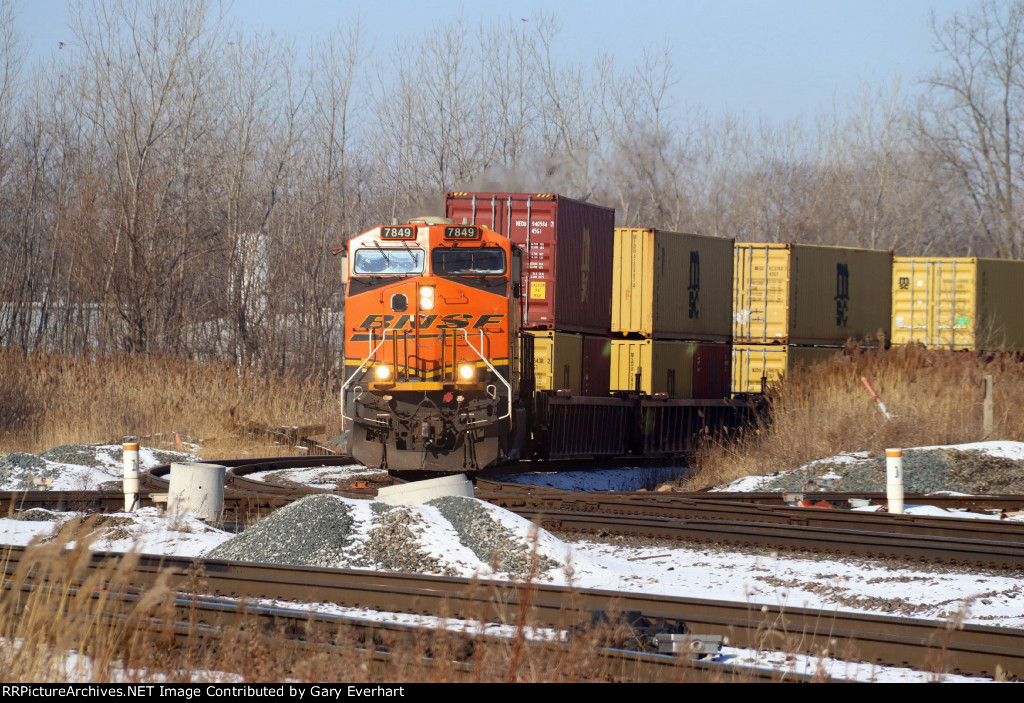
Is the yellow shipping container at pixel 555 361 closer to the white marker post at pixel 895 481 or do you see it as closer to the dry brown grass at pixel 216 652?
the white marker post at pixel 895 481

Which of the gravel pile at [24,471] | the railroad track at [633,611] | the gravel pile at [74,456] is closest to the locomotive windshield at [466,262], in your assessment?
the gravel pile at [24,471]

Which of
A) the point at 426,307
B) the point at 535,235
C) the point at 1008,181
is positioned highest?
the point at 1008,181

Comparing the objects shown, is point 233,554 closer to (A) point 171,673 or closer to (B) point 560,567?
(B) point 560,567

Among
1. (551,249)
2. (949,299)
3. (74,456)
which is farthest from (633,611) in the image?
(949,299)

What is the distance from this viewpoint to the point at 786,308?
71.8 ft

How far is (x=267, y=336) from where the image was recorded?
31.7 meters

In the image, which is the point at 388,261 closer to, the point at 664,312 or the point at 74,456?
the point at 74,456

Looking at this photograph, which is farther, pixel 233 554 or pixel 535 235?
pixel 535 235

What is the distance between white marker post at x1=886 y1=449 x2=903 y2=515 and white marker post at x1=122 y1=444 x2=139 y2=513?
24.5 ft

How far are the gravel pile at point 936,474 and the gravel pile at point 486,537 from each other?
5.74 meters

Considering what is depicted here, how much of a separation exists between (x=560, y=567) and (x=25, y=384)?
16.5 metres

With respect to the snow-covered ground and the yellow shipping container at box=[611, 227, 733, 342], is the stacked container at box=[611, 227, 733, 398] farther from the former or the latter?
the snow-covered ground

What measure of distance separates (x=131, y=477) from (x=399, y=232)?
481 cm

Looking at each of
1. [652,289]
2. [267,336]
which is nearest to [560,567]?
[652,289]
